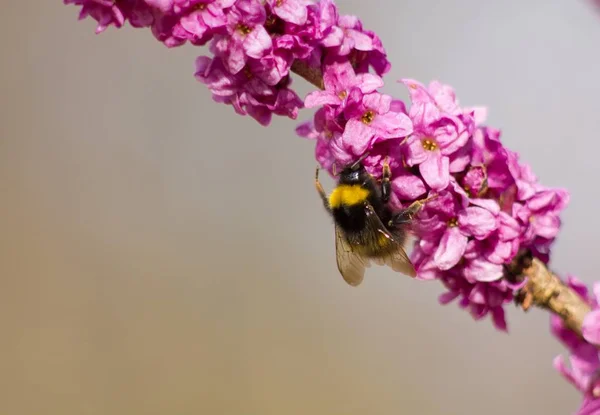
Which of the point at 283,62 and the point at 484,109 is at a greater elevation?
the point at 484,109

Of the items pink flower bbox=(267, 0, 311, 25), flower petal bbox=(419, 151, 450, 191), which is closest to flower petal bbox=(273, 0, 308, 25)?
pink flower bbox=(267, 0, 311, 25)

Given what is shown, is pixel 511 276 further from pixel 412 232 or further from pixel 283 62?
pixel 283 62

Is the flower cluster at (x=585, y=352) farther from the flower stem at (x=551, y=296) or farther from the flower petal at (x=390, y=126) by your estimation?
the flower petal at (x=390, y=126)

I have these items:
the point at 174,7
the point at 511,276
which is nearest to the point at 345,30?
the point at 174,7

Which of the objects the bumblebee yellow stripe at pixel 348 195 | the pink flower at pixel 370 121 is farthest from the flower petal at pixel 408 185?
the bumblebee yellow stripe at pixel 348 195

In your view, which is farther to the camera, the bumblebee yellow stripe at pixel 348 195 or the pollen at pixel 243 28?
the bumblebee yellow stripe at pixel 348 195
